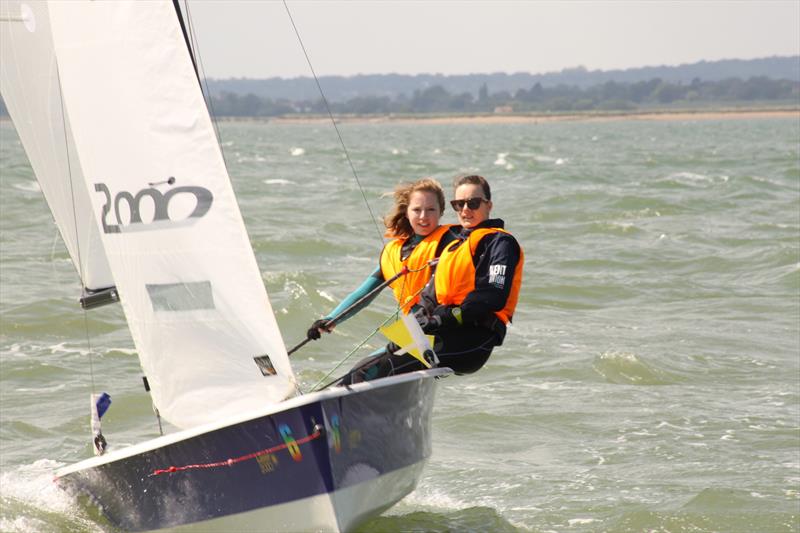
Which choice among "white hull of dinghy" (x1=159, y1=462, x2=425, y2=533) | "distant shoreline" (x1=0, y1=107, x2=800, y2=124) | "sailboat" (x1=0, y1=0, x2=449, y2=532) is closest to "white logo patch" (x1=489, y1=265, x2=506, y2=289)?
"sailboat" (x1=0, y1=0, x2=449, y2=532)

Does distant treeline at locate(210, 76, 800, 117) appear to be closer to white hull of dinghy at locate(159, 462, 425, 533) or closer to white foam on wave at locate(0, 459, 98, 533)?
white foam on wave at locate(0, 459, 98, 533)

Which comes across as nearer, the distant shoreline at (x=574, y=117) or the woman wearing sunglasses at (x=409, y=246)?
the woman wearing sunglasses at (x=409, y=246)

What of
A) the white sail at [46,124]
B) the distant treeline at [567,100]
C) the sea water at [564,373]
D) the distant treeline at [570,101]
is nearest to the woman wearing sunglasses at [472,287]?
the sea water at [564,373]

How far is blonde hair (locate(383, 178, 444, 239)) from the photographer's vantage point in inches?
200

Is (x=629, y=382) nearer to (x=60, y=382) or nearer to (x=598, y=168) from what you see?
(x=60, y=382)

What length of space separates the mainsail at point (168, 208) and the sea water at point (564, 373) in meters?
0.93

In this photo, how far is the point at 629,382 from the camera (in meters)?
8.64

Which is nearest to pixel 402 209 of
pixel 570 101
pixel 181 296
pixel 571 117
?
pixel 181 296

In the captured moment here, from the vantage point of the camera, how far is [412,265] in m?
5.11

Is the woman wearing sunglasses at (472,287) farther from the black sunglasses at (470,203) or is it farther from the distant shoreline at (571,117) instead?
the distant shoreline at (571,117)

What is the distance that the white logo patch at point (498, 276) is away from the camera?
190 inches

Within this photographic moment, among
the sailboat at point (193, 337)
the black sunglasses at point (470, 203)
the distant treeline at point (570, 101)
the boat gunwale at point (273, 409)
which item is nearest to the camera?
the boat gunwale at point (273, 409)

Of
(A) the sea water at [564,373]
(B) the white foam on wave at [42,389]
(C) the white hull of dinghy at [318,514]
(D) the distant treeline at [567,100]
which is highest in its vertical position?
(C) the white hull of dinghy at [318,514]

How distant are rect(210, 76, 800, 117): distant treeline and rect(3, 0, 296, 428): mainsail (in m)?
153
